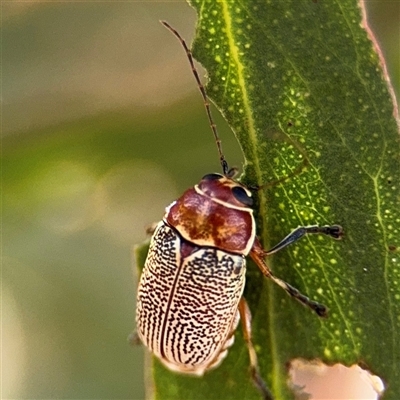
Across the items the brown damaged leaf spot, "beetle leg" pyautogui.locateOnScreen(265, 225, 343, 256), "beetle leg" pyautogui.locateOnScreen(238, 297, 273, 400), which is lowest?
the brown damaged leaf spot

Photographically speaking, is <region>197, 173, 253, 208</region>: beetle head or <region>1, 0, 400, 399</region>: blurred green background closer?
<region>197, 173, 253, 208</region>: beetle head

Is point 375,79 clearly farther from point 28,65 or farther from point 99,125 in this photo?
point 28,65

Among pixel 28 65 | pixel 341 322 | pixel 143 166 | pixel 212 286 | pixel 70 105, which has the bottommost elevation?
pixel 341 322

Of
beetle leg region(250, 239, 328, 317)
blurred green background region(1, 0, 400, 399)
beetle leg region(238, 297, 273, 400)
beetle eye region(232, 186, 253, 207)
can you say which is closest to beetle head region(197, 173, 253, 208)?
beetle eye region(232, 186, 253, 207)

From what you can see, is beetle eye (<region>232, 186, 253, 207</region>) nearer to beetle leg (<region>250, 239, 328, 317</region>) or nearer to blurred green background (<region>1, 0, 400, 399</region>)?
beetle leg (<region>250, 239, 328, 317</region>)

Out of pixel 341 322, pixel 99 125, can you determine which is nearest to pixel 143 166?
pixel 99 125

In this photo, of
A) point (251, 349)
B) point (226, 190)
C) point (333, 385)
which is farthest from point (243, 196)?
point (333, 385)

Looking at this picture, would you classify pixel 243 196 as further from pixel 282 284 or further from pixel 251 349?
pixel 251 349
